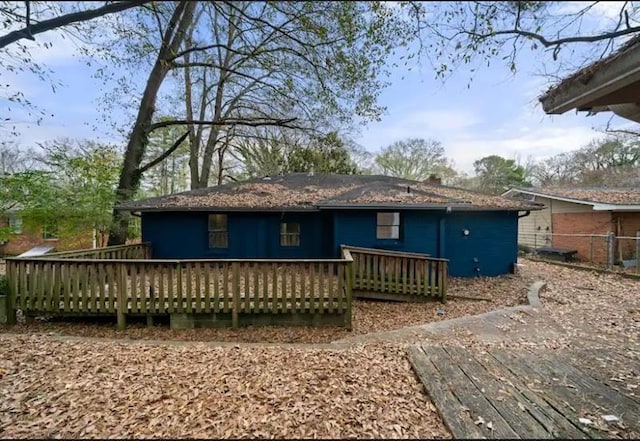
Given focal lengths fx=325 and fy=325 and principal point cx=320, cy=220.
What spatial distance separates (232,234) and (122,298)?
5287mm

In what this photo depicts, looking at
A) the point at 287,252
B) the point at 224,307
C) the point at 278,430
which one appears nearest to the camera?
the point at 278,430

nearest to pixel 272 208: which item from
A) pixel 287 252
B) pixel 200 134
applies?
pixel 287 252

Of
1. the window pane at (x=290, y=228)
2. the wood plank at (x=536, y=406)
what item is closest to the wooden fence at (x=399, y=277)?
the window pane at (x=290, y=228)

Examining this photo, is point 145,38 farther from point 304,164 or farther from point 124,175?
point 304,164

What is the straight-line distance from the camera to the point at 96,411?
2.58 metres

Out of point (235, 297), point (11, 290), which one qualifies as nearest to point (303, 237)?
point (235, 297)

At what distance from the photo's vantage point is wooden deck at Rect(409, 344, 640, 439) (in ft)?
7.89

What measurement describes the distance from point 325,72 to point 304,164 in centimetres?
1170

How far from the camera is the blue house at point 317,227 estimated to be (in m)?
9.96

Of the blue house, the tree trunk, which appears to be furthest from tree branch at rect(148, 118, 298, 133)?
the blue house

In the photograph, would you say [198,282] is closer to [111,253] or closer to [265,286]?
[265,286]

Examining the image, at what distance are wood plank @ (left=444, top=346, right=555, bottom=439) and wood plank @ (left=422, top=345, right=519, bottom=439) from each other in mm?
47

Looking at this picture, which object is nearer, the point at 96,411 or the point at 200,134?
the point at 96,411

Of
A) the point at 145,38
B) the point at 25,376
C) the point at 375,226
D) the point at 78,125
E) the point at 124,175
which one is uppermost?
the point at 145,38
